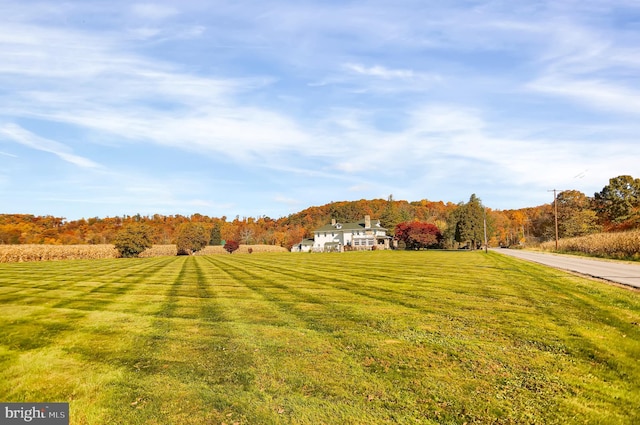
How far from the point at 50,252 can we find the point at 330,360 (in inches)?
2264

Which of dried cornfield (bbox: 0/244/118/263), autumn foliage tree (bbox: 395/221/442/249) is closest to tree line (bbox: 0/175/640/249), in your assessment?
autumn foliage tree (bbox: 395/221/442/249)

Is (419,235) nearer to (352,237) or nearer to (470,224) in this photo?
(470,224)

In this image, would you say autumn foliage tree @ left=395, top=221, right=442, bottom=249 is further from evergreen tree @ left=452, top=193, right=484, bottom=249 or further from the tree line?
evergreen tree @ left=452, top=193, right=484, bottom=249

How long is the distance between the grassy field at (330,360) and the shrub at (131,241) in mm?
50666

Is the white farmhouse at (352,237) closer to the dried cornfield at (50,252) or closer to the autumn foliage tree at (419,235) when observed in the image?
the autumn foliage tree at (419,235)

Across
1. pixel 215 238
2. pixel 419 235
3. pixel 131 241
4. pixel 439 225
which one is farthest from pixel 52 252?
pixel 439 225

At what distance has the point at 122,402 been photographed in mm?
5023

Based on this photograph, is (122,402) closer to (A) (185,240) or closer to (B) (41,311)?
(B) (41,311)

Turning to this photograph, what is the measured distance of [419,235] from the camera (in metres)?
77.4

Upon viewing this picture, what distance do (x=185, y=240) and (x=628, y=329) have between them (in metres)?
75.2

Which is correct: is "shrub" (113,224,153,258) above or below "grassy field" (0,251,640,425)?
above

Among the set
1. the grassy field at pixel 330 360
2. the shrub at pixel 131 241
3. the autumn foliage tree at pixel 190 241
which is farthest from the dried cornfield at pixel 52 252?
the grassy field at pixel 330 360

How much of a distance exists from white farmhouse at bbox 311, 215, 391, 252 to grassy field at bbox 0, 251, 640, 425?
71.9 m

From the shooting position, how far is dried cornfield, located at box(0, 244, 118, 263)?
1766 inches
